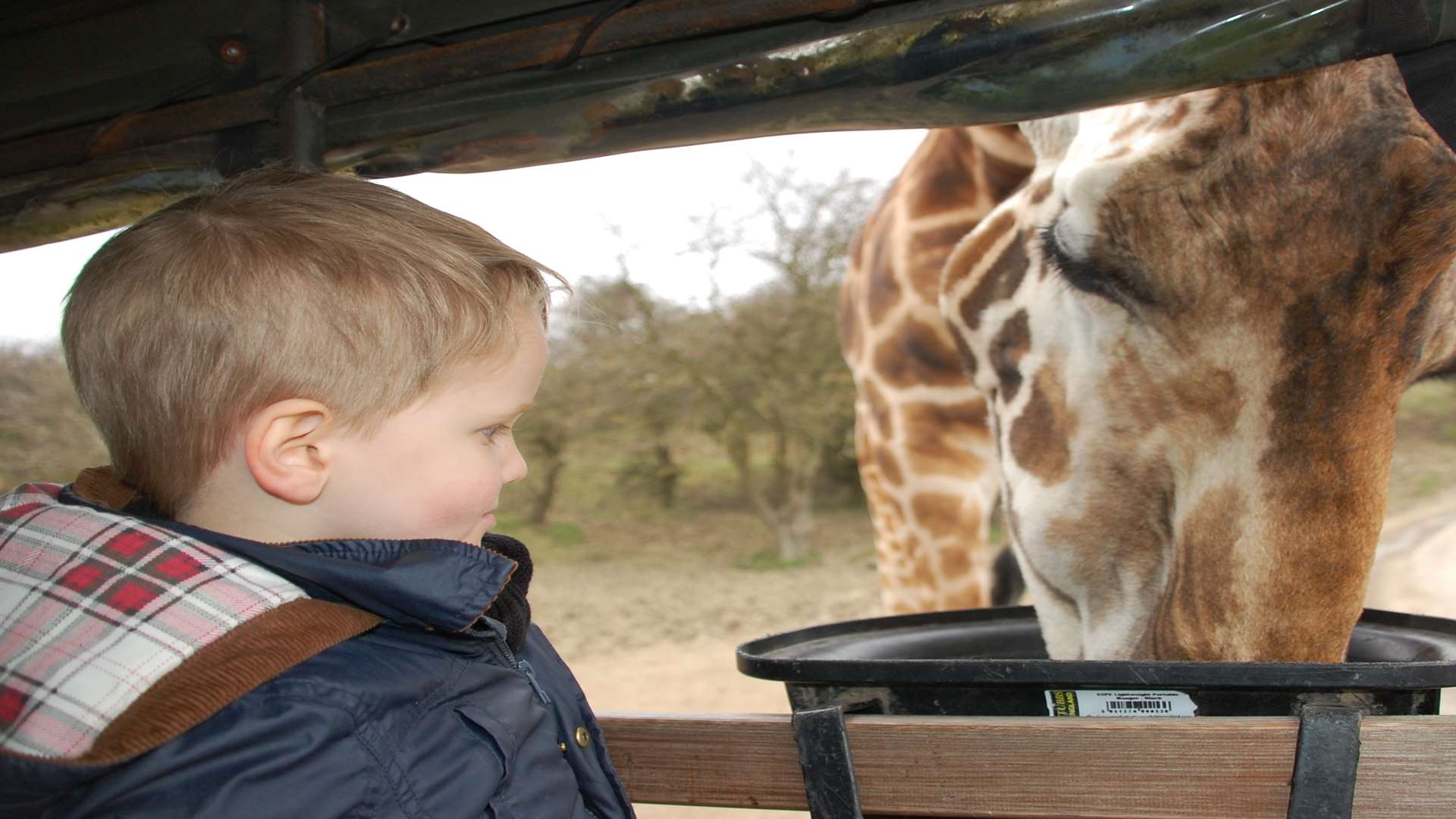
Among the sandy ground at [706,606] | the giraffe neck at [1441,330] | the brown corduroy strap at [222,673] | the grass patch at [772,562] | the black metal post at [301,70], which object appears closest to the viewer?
the brown corduroy strap at [222,673]

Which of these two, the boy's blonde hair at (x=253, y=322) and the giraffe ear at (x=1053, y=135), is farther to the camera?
the giraffe ear at (x=1053, y=135)

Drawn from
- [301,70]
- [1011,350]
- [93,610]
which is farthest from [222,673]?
[1011,350]

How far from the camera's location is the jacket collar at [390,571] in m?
0.90

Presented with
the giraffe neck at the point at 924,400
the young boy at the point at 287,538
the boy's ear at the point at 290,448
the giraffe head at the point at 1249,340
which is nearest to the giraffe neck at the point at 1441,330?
the giraffe head at the point at 1249,340

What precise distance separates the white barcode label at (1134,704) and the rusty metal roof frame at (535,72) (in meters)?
0.57

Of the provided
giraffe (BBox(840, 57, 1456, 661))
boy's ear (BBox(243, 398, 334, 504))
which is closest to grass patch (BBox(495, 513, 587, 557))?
giraffe (BBox(840, 57, 1456, 661))

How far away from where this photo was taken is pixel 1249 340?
1.44 meters

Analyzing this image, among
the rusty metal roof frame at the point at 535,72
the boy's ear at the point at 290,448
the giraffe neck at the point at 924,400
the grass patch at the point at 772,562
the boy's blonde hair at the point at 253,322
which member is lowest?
the grass patch at the point at 772,562

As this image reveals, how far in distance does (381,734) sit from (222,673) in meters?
0.12

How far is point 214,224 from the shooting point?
0.96 metres

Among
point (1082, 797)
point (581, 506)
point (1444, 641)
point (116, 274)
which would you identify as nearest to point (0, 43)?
point (116, 274)

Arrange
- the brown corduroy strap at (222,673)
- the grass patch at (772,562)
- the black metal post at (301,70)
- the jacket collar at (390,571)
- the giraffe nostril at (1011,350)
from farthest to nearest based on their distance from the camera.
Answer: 1. the grass patch at (772,562)
2. the giraffe nostril at (1011,350)
3. the black metal post at (301,70)
4. the jacket collar at (390,571)
5. the brown corduroy strap at (222,673)

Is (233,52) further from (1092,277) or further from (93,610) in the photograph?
(1092,277)

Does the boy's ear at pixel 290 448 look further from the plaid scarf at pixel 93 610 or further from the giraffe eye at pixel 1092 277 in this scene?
the giraffe eye at pixel 1092 277
